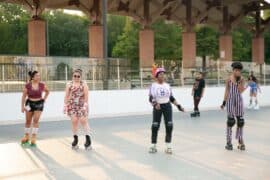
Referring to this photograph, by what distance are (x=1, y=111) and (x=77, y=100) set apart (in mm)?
5902

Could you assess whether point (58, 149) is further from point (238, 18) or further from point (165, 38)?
point (165, 38)

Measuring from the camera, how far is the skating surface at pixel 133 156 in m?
7.43

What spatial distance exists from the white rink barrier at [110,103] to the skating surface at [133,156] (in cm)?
165

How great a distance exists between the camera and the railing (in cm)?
1588

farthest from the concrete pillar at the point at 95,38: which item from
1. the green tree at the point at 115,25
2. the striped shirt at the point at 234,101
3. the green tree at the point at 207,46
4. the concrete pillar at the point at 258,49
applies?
the green tree at the point at 115,25

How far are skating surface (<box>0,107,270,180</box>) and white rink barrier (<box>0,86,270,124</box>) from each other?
1.65m

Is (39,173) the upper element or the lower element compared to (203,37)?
lower

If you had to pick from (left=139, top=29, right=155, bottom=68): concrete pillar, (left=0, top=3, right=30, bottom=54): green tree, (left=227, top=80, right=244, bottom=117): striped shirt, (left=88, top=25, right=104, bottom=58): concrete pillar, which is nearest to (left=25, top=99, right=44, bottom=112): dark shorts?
(left=227, top=80, right=244, bottom=117): striped shirt

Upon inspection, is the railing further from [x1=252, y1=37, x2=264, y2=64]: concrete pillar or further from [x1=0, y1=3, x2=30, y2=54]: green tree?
[x1=0, y1=3, x2=30, y2=54]: green tree

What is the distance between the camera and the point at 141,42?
91.8 feet

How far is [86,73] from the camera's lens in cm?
1780

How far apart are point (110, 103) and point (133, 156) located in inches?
341

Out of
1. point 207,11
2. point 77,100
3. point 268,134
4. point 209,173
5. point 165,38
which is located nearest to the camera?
point 209,173

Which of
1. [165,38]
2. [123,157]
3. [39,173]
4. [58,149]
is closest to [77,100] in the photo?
[58,149]
